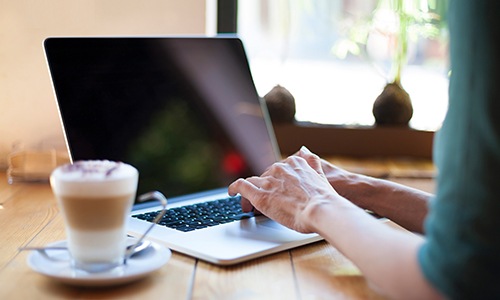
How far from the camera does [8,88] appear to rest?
1.73 m

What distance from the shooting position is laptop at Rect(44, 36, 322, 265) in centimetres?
116

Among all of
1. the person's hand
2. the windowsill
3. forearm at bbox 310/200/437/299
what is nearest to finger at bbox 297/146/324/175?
the person's hand

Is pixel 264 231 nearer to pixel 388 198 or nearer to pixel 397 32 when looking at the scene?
pixel 388 198

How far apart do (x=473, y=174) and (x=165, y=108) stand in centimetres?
74

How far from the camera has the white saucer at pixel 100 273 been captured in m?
0.89

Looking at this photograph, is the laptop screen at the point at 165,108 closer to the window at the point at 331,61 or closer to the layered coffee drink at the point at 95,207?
the layered coffee drink at the point at 95,207

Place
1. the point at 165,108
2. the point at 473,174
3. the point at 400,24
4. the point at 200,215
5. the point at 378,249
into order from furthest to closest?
the point at 400,24, the point at 165,108, the point at 200,215, the point at 378,249, the point at 473,174

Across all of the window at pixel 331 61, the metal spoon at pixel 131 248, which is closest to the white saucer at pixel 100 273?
the metal spoon at pixel 131 248

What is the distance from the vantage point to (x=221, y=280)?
3.17ft

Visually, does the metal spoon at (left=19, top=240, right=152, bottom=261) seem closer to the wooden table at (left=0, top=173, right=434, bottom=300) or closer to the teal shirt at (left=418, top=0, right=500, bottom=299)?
the wooden table at (left=0, top=173, right=434, bottom=300)

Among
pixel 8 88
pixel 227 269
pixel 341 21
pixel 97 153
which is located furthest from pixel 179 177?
pixel 341 21

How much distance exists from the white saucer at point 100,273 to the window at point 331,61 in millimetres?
1316

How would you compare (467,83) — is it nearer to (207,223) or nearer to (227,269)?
(227,269)

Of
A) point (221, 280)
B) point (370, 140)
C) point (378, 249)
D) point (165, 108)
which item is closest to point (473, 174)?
point (378, 249)
